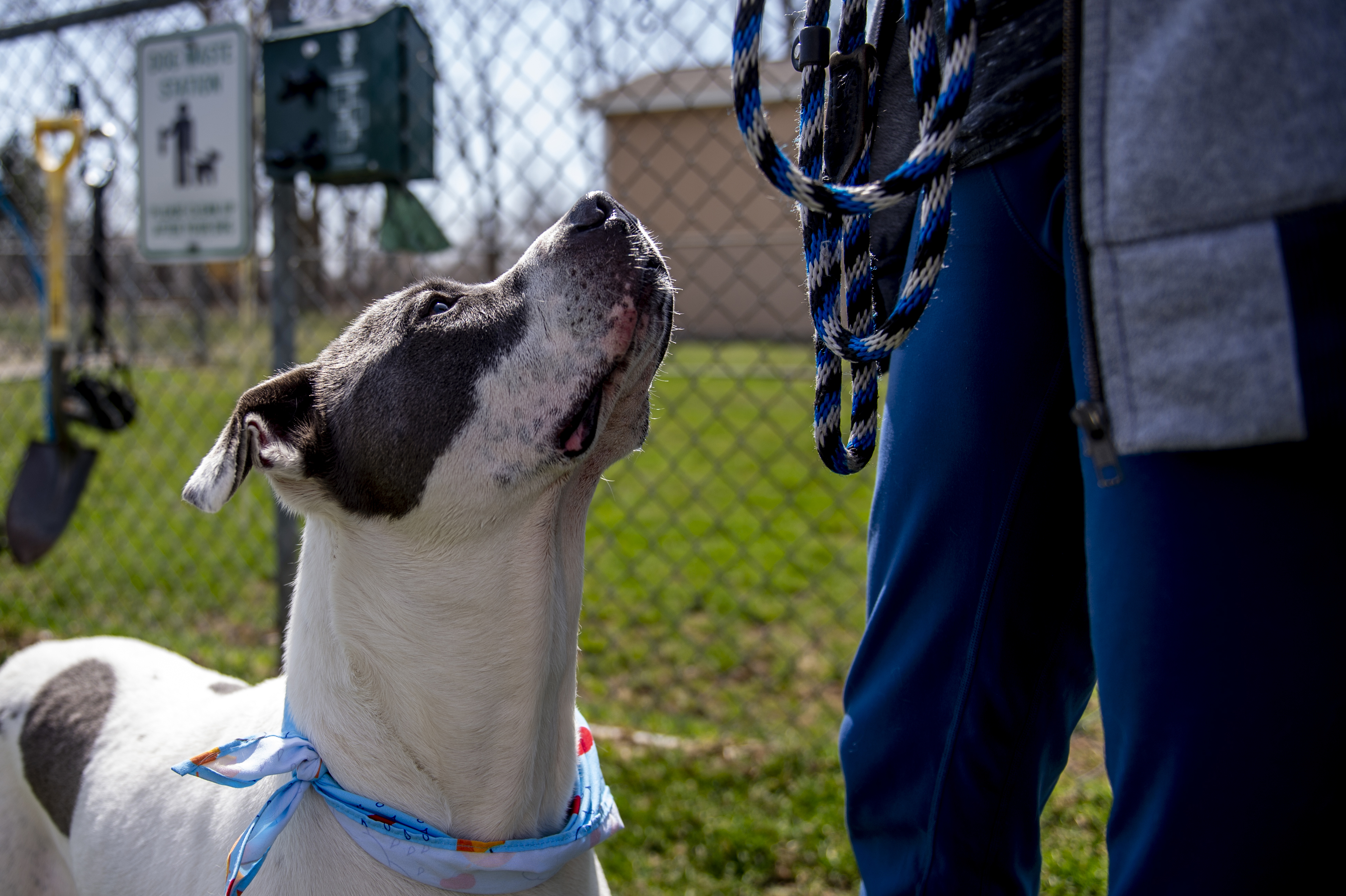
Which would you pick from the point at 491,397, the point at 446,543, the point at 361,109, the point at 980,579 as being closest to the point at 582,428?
the point at 491,397

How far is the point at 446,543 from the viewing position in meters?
1.59

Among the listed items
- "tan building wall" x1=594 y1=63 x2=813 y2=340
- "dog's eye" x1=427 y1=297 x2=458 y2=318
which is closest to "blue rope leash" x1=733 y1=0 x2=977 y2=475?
"tan building wall" x1=594 y1=63 x2=813 y2=340

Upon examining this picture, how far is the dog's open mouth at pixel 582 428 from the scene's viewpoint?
1.56 m

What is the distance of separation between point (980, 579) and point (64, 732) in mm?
2136

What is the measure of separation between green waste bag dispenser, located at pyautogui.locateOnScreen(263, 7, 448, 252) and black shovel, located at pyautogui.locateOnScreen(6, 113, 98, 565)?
1403 millimetres

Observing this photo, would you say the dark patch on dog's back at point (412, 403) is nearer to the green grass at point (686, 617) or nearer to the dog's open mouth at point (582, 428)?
the dog's open mouth at point (582, 428)

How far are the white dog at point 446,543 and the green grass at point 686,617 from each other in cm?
62

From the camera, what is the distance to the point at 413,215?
2.84 metres

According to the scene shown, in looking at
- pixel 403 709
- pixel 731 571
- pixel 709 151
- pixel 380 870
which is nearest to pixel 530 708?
pixel 403 709

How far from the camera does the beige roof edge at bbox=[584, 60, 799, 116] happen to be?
3.23 m

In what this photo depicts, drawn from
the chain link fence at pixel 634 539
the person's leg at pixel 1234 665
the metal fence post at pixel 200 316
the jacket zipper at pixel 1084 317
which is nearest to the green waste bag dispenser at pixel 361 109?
the chain link fence at pixel 634 539

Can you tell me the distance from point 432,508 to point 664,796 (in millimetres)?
1587

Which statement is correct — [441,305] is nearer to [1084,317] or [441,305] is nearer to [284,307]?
[1084,317]

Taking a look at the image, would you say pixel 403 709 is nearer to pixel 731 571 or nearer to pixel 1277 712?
pixel 1277 712
